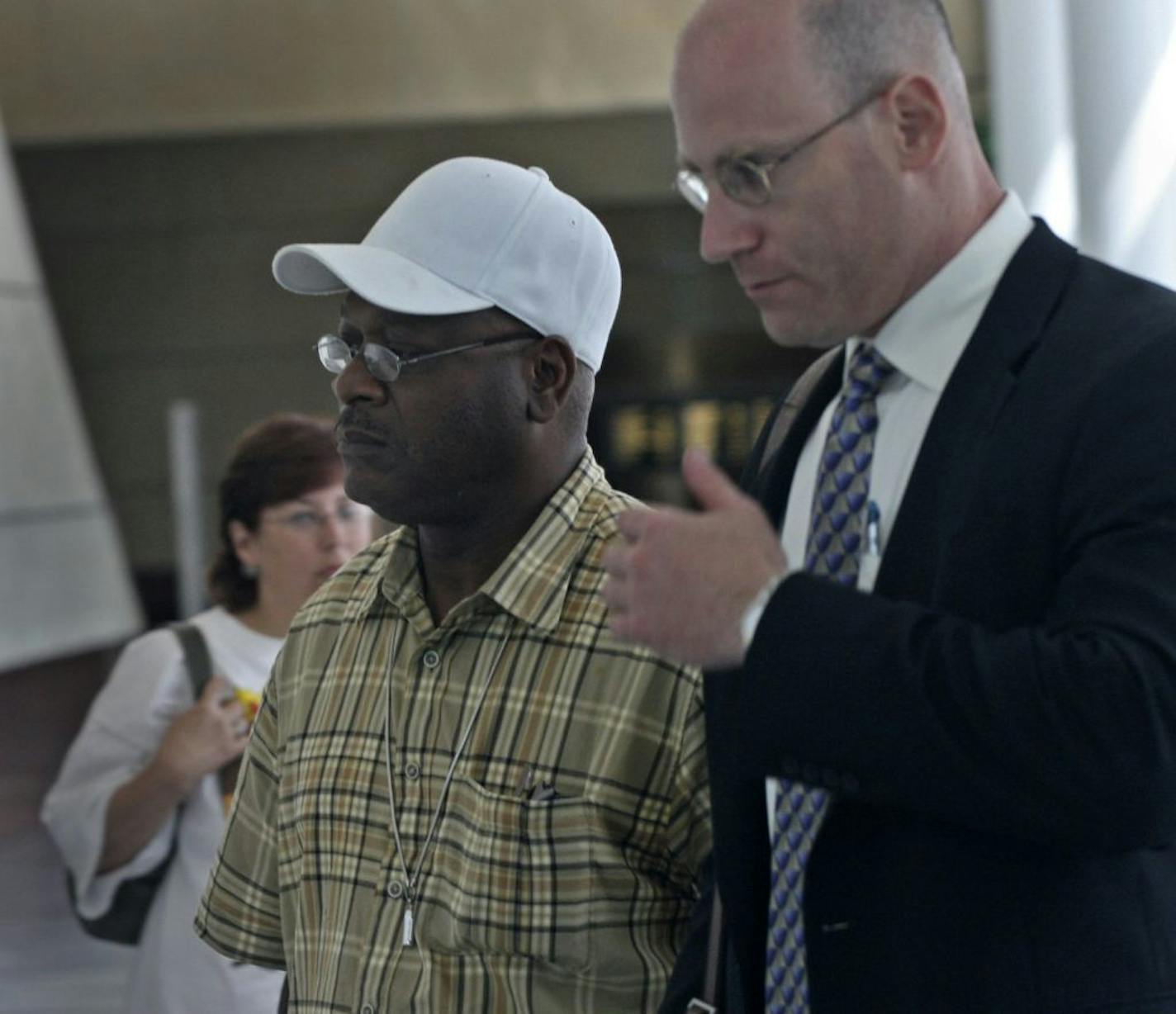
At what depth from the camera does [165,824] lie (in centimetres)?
376

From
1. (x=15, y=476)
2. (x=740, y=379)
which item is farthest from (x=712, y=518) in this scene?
(x=740, y=379)

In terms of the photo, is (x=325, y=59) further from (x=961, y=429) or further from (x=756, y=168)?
(x=961, y=429)

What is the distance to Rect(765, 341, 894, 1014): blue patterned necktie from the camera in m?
1.84

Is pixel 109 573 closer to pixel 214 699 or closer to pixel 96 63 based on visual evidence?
pixel 96 63

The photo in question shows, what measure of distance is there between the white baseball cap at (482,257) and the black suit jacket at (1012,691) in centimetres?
82

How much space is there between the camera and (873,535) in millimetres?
1801

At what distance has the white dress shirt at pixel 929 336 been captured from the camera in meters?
A: 1.80

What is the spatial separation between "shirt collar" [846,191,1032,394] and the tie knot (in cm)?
5

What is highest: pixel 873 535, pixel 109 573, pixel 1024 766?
pixel 873 535

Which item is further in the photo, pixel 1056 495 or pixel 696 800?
pixel 696 800

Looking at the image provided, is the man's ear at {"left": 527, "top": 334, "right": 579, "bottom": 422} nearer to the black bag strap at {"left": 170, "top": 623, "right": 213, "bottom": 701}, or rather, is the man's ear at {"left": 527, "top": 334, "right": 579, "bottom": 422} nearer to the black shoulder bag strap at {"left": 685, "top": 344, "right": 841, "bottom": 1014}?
the black shoulder bag strap at {"left": 685, "top": 344, "right": 841, "bottom": 1014}

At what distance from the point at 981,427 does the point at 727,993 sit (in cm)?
73

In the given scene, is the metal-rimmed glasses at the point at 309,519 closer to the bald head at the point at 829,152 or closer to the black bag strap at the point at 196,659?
the black bag strap at the point at 196,659

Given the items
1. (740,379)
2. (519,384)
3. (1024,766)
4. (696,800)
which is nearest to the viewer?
(1024,766)
